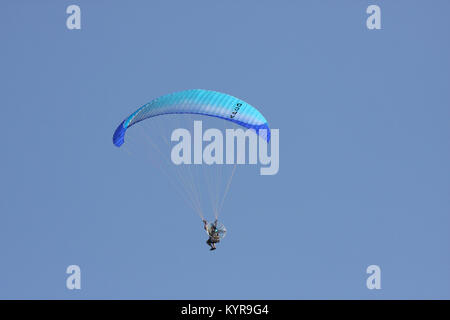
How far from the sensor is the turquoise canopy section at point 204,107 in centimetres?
4366

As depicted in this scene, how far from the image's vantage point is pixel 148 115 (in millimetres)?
43844

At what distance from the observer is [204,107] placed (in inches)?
1722

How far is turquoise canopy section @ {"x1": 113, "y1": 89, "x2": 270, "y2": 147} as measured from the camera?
43.7 metres
